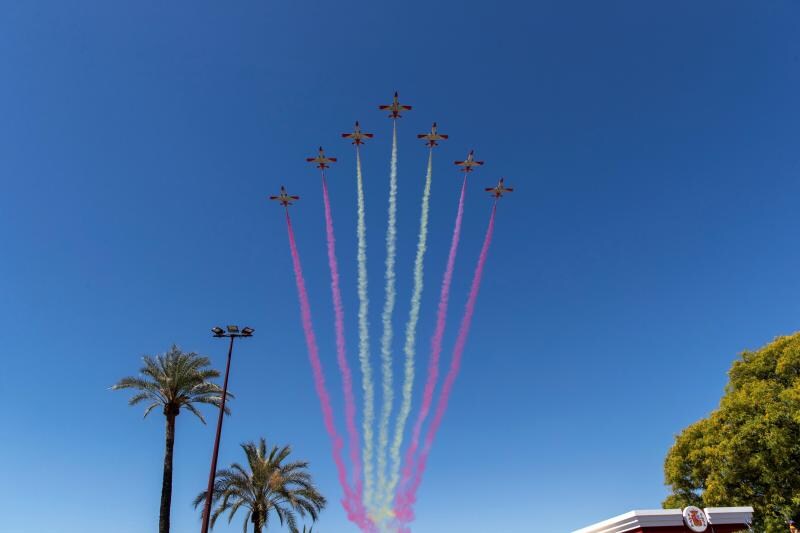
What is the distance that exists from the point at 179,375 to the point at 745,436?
99.6ft

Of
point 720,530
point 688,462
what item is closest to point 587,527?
point 720,530

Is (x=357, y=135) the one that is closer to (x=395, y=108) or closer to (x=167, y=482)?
(x=395, y=108)

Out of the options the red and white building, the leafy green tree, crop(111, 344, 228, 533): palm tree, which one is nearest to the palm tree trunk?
crop(111, 344, 228, 533): palm tree

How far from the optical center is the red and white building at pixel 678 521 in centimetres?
2180

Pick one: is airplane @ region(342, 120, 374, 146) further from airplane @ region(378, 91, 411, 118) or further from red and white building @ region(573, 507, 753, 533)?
red and white building @ region(573, 507, 753, 533)

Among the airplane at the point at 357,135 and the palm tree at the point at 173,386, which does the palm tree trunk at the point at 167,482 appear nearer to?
the palm tree at the point at 173,386

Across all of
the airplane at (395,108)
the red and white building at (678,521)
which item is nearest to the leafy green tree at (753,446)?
the red and white building at (678,521)

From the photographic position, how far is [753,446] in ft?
90.2

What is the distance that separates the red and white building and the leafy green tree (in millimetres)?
3998

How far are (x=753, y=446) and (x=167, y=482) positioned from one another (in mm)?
30365

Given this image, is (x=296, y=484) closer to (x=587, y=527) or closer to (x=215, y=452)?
(x=215, y=452)

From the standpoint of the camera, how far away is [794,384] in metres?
28.5

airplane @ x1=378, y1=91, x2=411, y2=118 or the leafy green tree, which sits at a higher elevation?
airplane @ x1=378, y1=91, x2=411, y2=118

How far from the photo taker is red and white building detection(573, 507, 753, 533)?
21.8 metres
